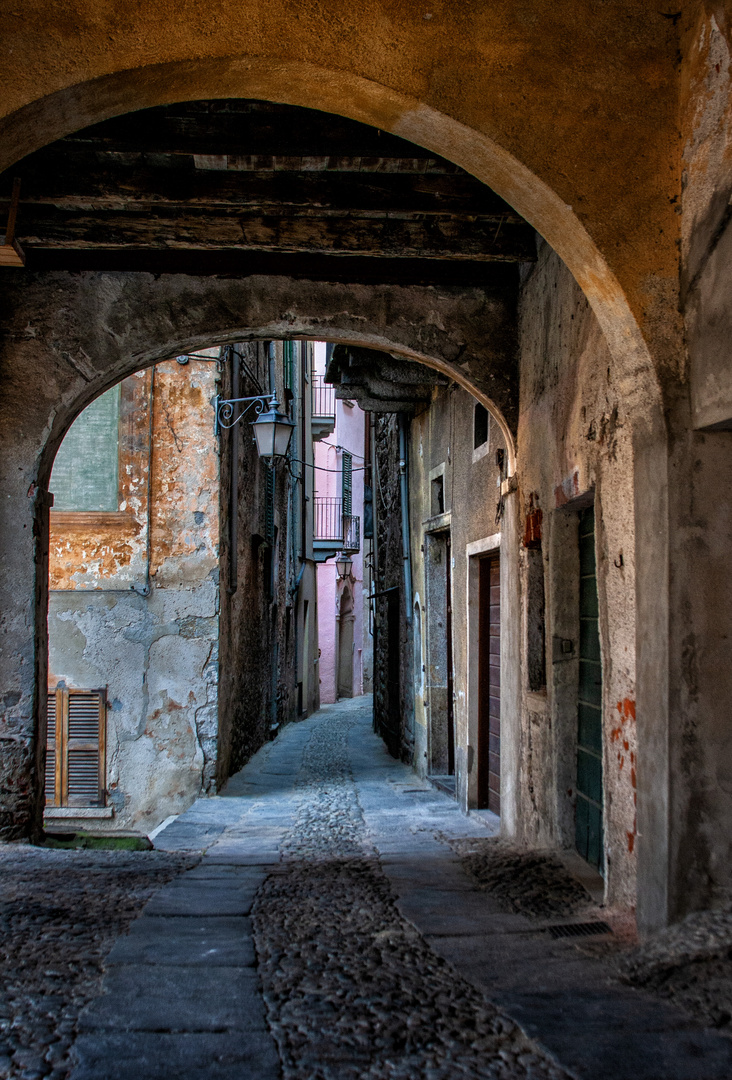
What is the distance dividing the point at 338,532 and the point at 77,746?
52.5 feet

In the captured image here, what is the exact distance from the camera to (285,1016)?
2.47 meters

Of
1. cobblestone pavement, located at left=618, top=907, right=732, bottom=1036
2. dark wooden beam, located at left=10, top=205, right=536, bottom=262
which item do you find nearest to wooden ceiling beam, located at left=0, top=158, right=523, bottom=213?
dark wooden beam, located at left=10, top=205, right=536, bottom=262

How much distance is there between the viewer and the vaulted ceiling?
3994 mm

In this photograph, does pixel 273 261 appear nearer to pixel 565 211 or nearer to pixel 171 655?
pixel 565 211

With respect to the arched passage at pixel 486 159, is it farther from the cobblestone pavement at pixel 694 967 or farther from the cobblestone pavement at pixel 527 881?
the cobblestone pavement at pixel 527 881

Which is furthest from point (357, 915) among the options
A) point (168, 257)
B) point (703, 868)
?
point (168, 257)

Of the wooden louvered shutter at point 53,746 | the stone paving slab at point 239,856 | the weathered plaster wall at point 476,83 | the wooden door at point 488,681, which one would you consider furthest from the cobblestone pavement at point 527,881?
the wooden louvered shutter at point 53,746

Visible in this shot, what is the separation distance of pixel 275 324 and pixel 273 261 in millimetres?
398

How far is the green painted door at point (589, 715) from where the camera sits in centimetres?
445

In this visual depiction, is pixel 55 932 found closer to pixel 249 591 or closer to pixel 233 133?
pixel 233 133

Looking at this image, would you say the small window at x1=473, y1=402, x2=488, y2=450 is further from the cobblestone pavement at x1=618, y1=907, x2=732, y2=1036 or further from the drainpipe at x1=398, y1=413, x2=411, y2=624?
the cobblestone pavement at x1=618, y1=907, x2=732, y2=1036

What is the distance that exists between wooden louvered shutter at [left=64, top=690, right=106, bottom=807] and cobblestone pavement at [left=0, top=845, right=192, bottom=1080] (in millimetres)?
2797

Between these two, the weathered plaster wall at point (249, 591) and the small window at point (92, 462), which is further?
the weathered plaster wall at point (249, 591)

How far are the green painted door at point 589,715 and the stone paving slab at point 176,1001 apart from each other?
220 cm
